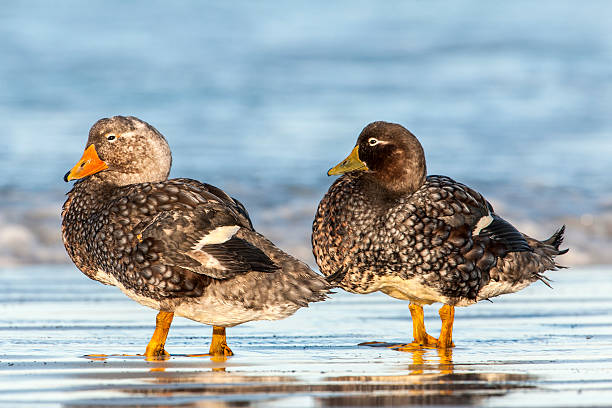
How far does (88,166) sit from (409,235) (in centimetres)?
205

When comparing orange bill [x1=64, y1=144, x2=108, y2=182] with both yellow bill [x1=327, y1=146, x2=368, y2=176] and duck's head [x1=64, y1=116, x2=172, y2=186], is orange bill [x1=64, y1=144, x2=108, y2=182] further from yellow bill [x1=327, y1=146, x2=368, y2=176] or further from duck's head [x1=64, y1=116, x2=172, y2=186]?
yellow bill [x1=327, y1=146, x2=368, y2=176]

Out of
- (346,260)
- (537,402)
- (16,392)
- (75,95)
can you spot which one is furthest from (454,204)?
(75,95)

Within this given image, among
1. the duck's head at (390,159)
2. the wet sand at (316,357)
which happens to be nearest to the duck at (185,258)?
the wet sand at (316,357)

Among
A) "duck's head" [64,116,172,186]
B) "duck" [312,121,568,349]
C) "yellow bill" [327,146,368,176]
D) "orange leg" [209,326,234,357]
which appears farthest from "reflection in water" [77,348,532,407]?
"yellow bill" [327,146,368,176]

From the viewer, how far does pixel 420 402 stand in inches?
185

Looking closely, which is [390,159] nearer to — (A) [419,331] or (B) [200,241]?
(A) [419,331]

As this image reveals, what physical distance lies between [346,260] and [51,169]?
31.7 feet

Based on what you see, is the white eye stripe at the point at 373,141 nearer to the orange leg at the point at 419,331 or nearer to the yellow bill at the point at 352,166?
the yellow bill at the point at 352,166

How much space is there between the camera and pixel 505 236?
7086 millimetres

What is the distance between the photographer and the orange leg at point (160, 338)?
6199 millimetres

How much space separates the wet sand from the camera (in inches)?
192

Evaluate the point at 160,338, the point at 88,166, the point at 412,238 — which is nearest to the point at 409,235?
the point at 412,238

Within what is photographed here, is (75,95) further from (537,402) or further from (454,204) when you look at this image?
(537,402)

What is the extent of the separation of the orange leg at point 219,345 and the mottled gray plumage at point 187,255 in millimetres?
149
